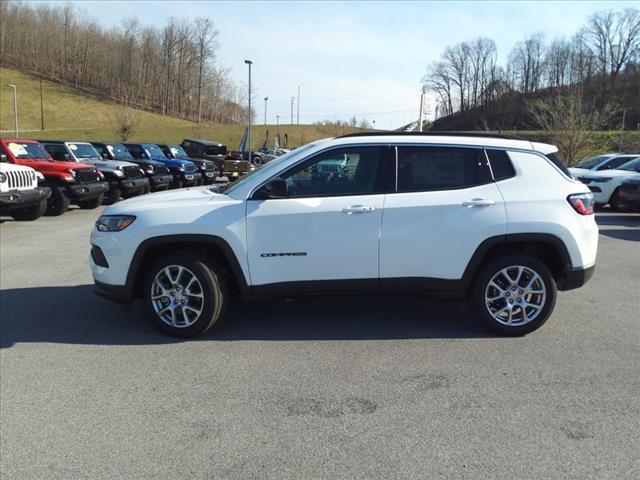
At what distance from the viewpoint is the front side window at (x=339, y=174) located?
4805 mm

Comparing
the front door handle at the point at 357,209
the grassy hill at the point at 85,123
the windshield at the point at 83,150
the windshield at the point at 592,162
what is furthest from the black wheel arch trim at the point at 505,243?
the grassy hill at the point at 85,123

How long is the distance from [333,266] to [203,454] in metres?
2.10

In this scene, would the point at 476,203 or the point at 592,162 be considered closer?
the point at 476,203

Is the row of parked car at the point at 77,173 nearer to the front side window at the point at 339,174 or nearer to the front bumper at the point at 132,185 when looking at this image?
the front bumper at the point at 132,185

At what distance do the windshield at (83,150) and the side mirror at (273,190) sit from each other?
14.3 metres

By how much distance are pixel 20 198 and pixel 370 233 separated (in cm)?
996

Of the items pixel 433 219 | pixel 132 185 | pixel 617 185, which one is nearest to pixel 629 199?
pixel 617 185

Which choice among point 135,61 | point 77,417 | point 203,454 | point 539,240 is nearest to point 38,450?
point 77,417

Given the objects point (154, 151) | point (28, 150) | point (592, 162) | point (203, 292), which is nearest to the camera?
point (203, 292)

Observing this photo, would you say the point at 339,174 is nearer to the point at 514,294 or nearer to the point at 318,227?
the point at 318,227

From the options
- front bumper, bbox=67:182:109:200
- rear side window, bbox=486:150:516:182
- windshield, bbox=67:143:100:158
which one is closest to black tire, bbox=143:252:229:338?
rear side window, bbox=486:150:516:182

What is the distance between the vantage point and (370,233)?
4.73 meters

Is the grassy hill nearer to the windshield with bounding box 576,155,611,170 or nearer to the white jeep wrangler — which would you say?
the windshield with bounding box 576,155,611,170

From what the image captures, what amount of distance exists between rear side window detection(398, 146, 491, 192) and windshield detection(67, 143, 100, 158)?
1485 cm
